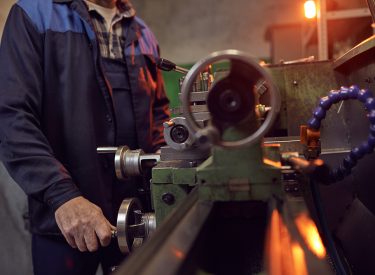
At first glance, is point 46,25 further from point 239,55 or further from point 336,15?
point 336,15

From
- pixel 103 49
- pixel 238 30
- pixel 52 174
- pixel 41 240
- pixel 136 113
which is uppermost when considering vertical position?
pixel 238 30

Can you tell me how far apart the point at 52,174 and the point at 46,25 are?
54cm

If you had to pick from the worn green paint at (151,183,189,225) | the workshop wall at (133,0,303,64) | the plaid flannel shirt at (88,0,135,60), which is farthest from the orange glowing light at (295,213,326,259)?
the workshop wall at (133,0,303,64)

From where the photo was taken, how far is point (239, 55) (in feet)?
1.73

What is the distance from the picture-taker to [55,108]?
1.24 meters

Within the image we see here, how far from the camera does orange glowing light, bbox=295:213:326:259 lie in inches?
18.4

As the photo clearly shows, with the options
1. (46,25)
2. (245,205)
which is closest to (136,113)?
(46,25)

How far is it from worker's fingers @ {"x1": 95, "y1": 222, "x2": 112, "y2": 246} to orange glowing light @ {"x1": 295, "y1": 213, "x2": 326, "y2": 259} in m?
0.47

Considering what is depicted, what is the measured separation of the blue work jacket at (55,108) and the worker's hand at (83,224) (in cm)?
5

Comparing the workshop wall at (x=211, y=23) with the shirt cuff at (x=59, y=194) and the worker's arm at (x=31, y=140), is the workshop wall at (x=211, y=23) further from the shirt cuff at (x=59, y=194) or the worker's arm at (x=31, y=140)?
the shirt cuff at (x=59, y=194)

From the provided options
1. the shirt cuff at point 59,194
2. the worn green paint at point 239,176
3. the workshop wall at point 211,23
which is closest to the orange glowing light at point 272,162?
the worn green paint at point 239,176

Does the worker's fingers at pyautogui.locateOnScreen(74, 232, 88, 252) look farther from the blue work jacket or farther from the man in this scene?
the blue work jacket

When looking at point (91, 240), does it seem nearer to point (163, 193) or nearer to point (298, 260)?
point (163, 193)

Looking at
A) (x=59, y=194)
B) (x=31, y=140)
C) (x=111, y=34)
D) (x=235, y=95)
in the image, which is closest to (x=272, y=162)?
(x=235, y=95)
